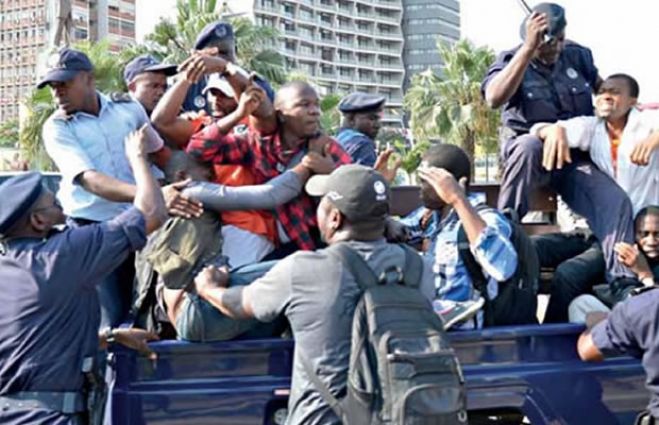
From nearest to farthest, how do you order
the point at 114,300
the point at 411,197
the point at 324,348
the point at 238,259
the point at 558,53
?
1. the point at 324,348
2. the point at 238,259
3. the point at 114,300
4. the point at 558,53
5. the point at 411,197

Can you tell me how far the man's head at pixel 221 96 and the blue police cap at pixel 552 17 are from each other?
1.42 metres

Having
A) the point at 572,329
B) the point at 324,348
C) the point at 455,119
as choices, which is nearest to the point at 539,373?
the point at 572,329

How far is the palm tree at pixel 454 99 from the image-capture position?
29.7 m

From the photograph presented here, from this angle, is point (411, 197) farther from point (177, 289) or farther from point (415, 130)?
point (415, 130)

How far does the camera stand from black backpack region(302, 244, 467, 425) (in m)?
2.57

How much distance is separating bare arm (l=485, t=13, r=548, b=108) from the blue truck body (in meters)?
1.32

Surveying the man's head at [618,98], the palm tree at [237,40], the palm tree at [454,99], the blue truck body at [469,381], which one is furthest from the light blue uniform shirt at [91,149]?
the palm tree at [454,99]

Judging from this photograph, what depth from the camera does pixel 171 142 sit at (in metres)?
3.88

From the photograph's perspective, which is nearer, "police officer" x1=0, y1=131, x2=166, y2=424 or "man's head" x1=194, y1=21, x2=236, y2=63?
"police officer" x1=0, y1=131, x2=166, y2=424

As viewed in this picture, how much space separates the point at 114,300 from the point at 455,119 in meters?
27.8

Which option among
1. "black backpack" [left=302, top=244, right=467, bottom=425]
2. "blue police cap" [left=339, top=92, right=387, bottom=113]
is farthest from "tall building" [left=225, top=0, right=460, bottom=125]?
"black backpack" [left=302, top=244, right=467, bottom=425]

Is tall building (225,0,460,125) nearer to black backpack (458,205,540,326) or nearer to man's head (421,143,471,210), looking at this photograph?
man's head (421,143,471,210)

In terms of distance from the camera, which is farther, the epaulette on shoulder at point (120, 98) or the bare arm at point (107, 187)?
the epaulette on shoulder at point (120, 98)

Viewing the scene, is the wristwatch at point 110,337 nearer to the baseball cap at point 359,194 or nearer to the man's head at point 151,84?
the baseball cap at point 359,194
